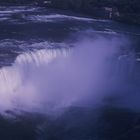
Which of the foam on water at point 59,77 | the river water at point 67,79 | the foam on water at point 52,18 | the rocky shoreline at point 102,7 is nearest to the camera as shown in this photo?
Result: the river water at point 67,79

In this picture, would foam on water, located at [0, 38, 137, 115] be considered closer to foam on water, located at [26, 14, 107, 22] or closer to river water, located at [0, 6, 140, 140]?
river water, located at [0, 6, 140, 140]

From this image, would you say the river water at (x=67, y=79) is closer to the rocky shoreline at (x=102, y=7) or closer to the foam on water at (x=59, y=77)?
the foam on water at (x=59, y=77)

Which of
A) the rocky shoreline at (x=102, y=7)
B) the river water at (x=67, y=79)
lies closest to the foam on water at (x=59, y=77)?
the river water at (x=67, y=79)

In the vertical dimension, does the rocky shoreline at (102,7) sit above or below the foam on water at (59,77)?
above

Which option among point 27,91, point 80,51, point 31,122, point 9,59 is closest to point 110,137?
point 31,122

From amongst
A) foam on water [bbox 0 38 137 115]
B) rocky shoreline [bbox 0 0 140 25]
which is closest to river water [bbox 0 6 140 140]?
foam on water [bbox 0 38 137 115]

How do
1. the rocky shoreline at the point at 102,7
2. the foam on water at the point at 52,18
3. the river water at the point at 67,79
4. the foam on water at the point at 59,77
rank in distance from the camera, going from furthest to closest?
the rocky shoreline at the point at 102,7
the foam on water at the point at 52,18
the foam on water at the point at 59,77
the river water at the point at 67,79

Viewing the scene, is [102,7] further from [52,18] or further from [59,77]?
[59,77]

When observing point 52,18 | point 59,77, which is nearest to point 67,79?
point 59,77

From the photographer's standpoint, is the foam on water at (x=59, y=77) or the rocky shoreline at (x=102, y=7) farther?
the rocky shoreline at (x=102, y=7)
